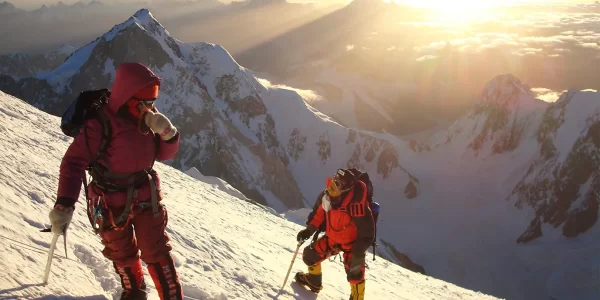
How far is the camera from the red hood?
4125mm

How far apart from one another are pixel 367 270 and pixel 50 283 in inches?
398

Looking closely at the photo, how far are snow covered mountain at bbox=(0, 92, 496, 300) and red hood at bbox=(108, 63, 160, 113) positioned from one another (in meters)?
1.77

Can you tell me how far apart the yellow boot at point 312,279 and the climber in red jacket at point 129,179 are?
3.83 meters

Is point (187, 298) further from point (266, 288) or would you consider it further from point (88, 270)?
point (266, 288)

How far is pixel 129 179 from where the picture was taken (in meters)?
4.27

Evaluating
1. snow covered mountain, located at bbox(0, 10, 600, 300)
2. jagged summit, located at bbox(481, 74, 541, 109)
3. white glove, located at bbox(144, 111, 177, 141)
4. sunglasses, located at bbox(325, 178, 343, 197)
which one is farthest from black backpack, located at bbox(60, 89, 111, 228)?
jagged summit, located at bbox(481, 74, 541, 109)

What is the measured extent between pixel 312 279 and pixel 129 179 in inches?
186

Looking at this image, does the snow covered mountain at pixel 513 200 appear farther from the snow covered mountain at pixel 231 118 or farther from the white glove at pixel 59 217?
the white glove at pixel 59 217

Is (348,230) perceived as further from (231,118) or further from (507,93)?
(507,93)

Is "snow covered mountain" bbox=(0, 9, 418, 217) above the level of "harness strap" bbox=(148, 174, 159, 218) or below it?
below

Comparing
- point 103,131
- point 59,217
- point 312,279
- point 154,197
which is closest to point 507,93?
point 312,279

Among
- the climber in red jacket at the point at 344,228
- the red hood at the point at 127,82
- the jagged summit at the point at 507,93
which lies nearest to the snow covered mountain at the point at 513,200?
the jagged summit at the point at 507,93

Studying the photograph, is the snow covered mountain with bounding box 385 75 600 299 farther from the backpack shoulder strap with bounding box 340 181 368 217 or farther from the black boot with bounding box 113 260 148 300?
the black boot with bounding box 113 260 148 300

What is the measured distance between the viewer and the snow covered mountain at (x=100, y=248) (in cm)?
442
